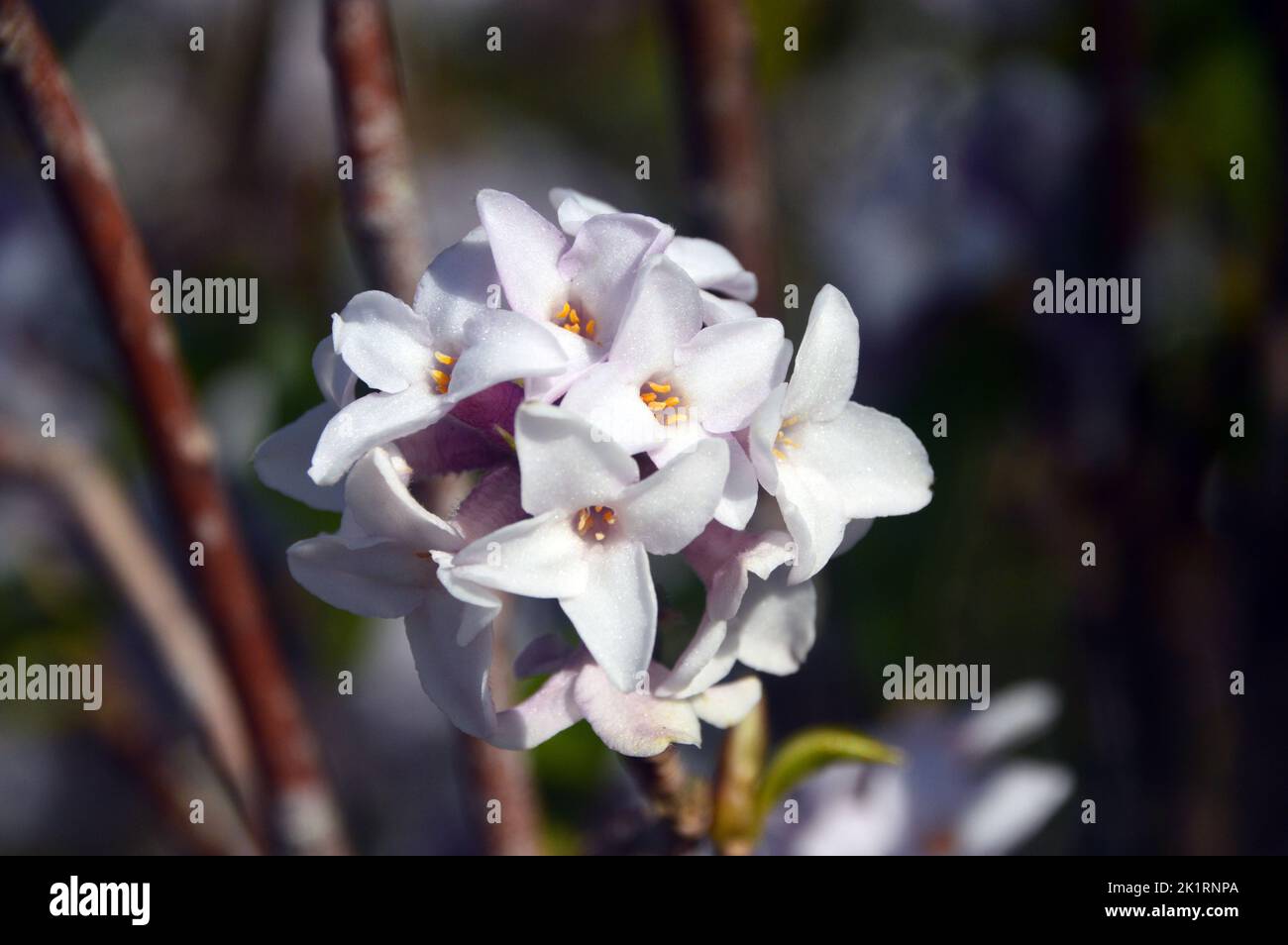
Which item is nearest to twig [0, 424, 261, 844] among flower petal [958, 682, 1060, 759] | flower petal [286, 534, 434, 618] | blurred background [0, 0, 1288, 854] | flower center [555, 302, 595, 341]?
blurred background [0, 0, 1288, 854]

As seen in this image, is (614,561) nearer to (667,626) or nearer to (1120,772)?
(667,626)

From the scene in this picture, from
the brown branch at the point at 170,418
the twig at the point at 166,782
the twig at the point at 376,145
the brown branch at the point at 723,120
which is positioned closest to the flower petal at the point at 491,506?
the twig at the point at 376,145

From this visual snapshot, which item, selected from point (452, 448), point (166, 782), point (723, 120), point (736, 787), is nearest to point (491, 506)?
point (452, 448)

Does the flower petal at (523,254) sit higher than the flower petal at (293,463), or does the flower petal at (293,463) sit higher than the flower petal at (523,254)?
the flower petal at (523,254)

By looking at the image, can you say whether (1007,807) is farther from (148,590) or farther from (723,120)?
(148,590)

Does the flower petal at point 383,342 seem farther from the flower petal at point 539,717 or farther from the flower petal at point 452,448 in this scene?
the flower petal at point 539,717
